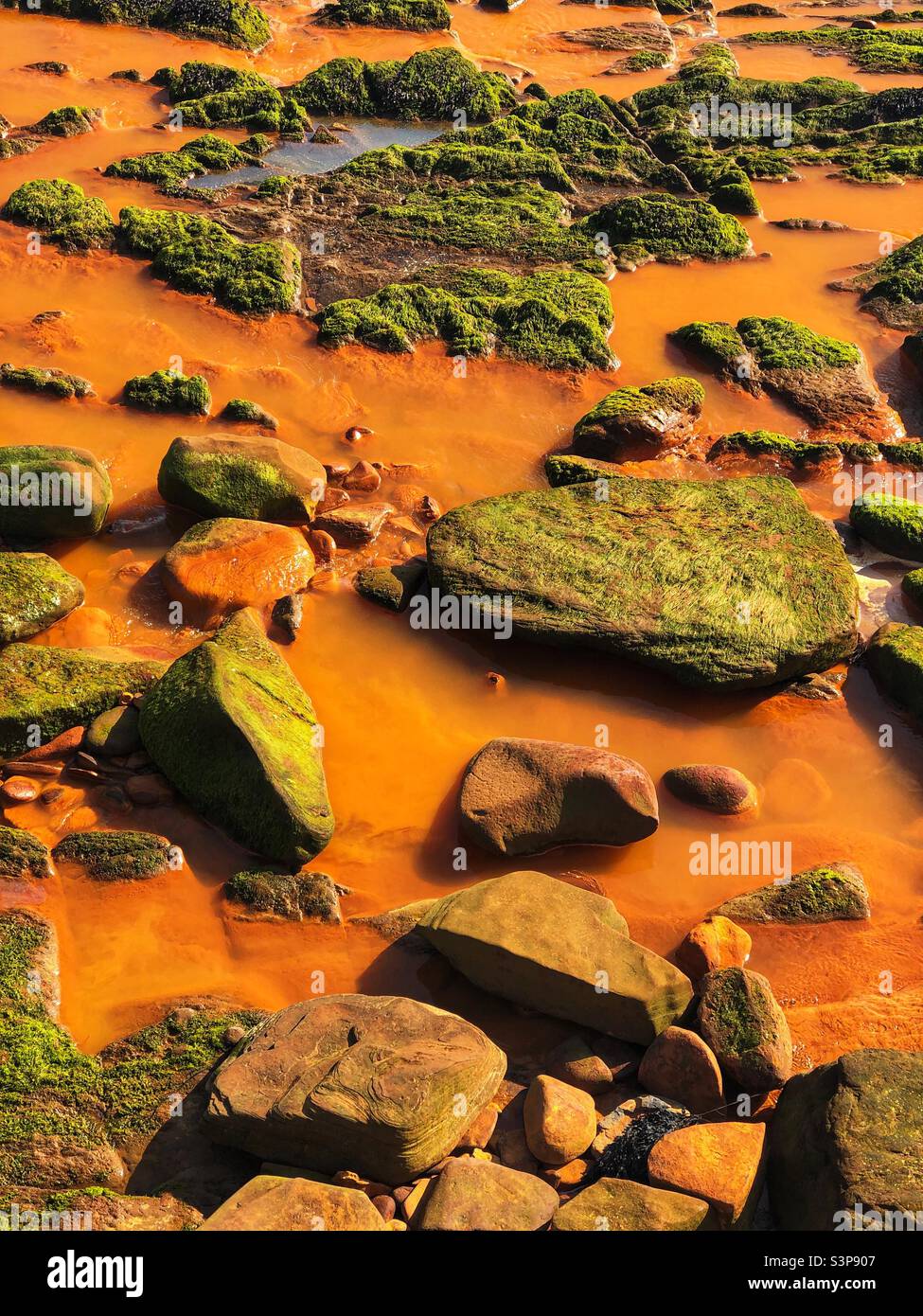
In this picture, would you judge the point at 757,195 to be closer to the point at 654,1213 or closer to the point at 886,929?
the point at 886,929

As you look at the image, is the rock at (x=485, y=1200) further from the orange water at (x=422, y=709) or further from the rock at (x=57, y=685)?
the rock at (x=57, y=685)

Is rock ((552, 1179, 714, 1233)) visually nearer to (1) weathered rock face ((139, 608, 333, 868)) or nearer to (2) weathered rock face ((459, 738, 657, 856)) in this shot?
(2) weathered rock face ((459, 738, 657, 856))

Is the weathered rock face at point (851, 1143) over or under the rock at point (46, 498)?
under

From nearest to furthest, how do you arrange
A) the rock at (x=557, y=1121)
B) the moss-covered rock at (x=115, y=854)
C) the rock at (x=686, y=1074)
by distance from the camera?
the rock at (x=557, y=1121) → the rock at (x=686, y=1074) → the moss-covered rock at (x=115, y=854)

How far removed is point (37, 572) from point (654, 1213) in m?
8.23

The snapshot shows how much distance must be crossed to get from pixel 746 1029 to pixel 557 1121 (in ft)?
5.61

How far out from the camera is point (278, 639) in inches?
464

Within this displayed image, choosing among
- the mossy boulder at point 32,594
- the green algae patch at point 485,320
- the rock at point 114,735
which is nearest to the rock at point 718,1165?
the rock at point 114,735

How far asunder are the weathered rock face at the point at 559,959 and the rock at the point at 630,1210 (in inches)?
55.3

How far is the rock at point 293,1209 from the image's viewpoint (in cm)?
678

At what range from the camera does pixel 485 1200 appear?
7.16 metres

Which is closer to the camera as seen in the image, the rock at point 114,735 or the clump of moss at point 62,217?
the rock at point 114,735

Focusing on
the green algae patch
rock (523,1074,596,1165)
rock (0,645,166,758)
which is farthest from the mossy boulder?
rock (523,1074,596,1165)
